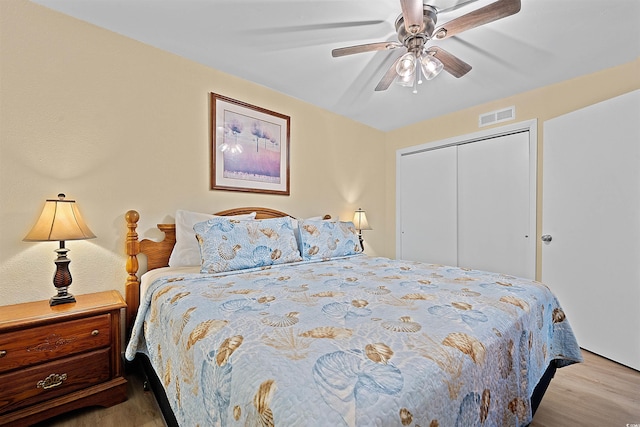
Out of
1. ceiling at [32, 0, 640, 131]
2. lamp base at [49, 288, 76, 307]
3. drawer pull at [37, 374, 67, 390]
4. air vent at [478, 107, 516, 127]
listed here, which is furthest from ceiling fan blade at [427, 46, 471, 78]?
drawer pull at [37, 374, 67, 390]

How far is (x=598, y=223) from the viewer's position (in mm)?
2287

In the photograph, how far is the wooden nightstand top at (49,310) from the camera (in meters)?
1.39

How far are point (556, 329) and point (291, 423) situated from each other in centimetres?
172

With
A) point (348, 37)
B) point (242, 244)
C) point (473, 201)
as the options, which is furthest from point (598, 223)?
point (242, 244)

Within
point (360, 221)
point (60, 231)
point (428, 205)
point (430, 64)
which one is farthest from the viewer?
point (428, 205)

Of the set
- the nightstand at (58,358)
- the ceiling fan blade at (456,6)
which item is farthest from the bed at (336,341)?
the ceiling fan blade at (456,6)

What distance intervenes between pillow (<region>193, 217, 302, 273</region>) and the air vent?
2584 mm

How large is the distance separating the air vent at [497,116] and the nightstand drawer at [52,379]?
390 centimetres

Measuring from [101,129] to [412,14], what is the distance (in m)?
2.08

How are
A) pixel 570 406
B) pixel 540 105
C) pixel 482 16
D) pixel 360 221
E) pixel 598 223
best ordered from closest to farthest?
pixel 482 16 → pixel 570 406 → pixel 598 223 → pixel 540 105 → pixel 360 221

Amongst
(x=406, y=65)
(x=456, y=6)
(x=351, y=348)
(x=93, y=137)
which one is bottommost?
(x=351, y=348)

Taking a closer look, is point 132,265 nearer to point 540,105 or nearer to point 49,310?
point 49,310

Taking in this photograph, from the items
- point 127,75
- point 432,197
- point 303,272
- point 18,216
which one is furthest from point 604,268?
point 18,216

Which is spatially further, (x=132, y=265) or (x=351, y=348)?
(x=132, y=265)
